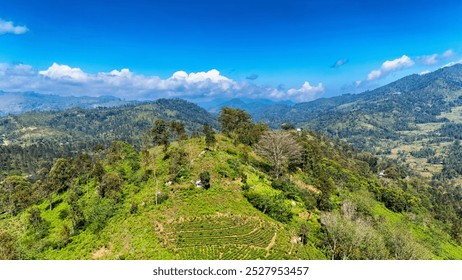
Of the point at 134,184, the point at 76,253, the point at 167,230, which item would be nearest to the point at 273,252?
the point at 167,230

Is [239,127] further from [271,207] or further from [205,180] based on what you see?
[271,207]

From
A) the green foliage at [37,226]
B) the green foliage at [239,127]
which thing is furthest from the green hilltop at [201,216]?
the green foliage at [239,127]

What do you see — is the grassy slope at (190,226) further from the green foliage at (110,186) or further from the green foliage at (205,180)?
the green foliage at (110,186)

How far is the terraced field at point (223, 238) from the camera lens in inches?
1034

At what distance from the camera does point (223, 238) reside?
2867cm

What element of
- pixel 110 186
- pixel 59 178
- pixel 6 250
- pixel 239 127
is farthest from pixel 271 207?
pixel 59 178

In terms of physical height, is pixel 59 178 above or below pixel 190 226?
below

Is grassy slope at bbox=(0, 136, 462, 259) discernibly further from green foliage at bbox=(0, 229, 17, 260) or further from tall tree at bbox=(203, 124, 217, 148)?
tall tree at bbox=(203, 124, 217, 148)

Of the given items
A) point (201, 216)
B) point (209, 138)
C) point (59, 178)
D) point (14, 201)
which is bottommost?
point (14, 201)

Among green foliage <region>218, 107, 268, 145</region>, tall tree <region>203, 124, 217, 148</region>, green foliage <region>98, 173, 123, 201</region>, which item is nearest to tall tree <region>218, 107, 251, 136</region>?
green foliage <region>218, 107, 268, 145</region>

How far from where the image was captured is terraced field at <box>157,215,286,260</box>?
26.3 meters

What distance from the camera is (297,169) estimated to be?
6994 cm

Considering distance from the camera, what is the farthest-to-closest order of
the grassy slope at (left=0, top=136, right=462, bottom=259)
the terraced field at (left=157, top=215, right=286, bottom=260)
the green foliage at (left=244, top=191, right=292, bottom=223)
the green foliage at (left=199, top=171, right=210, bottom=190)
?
1. the green foliage at (left=199, top=171, right=210, bottom=190)
2. the green foliage at (left=244, top=191, right=292, bottom=223)
3. the grassy slope at (left=0, top=136, right=462, bottom=259)
4. the terraced field at (left=157, top=215, right=286, bottom=260)
